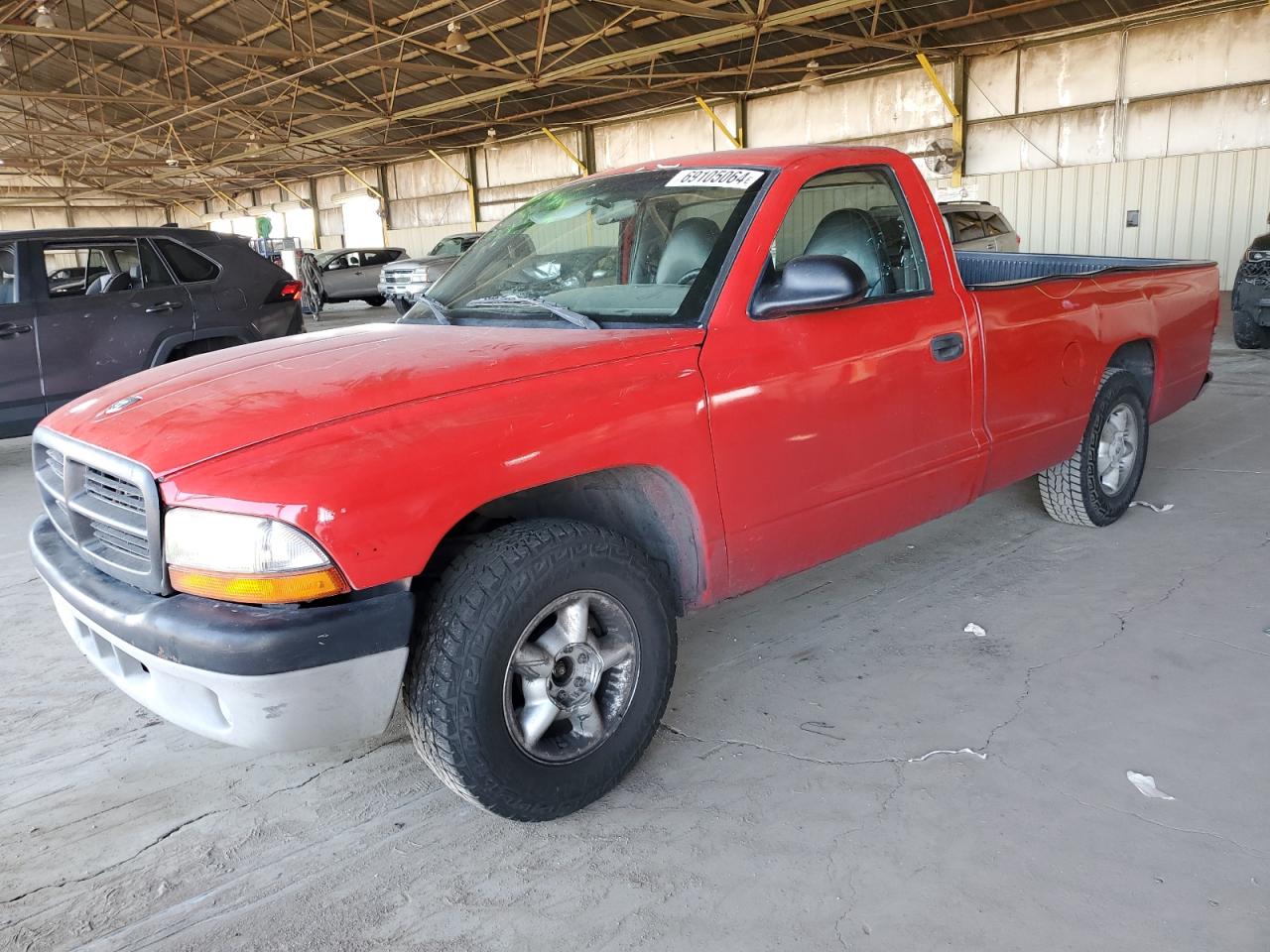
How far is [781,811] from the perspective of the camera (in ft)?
8.14

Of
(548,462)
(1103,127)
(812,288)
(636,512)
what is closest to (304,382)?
(548,462)

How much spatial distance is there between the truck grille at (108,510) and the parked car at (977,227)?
10.7 meters

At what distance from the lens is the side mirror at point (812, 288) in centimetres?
270

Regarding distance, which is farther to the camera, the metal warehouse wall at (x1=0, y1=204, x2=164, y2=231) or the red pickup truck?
the metal warehouse wall at (x1=0, y1=204, x2=164, y2=231)

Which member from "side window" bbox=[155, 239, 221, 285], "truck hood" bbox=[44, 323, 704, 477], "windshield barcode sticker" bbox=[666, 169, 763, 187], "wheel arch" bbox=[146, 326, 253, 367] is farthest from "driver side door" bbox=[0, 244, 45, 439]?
"windshield barcode sticker" bbox=[666, 169, 763, 187]

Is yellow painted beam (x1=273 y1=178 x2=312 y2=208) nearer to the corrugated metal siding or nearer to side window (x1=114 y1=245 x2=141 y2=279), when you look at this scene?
the corrugated metal siding

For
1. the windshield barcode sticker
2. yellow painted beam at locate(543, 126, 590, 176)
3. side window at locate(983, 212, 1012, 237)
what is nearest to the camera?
the windshield barcode sticker

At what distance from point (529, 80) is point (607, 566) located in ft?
58.4

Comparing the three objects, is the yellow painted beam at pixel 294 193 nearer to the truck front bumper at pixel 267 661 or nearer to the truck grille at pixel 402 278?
the truck grille at pixel 402 278

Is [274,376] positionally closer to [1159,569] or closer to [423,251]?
[1159,569]

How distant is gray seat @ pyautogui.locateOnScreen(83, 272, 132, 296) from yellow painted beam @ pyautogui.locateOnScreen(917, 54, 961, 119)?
1468 cm

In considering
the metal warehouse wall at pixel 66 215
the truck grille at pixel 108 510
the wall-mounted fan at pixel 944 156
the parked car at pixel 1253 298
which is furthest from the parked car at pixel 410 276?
the metal warehouse wall at pixel 66 215

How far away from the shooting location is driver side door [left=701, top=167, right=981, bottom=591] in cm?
269

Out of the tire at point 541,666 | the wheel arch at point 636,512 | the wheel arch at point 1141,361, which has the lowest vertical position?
the tire at point 541,666
